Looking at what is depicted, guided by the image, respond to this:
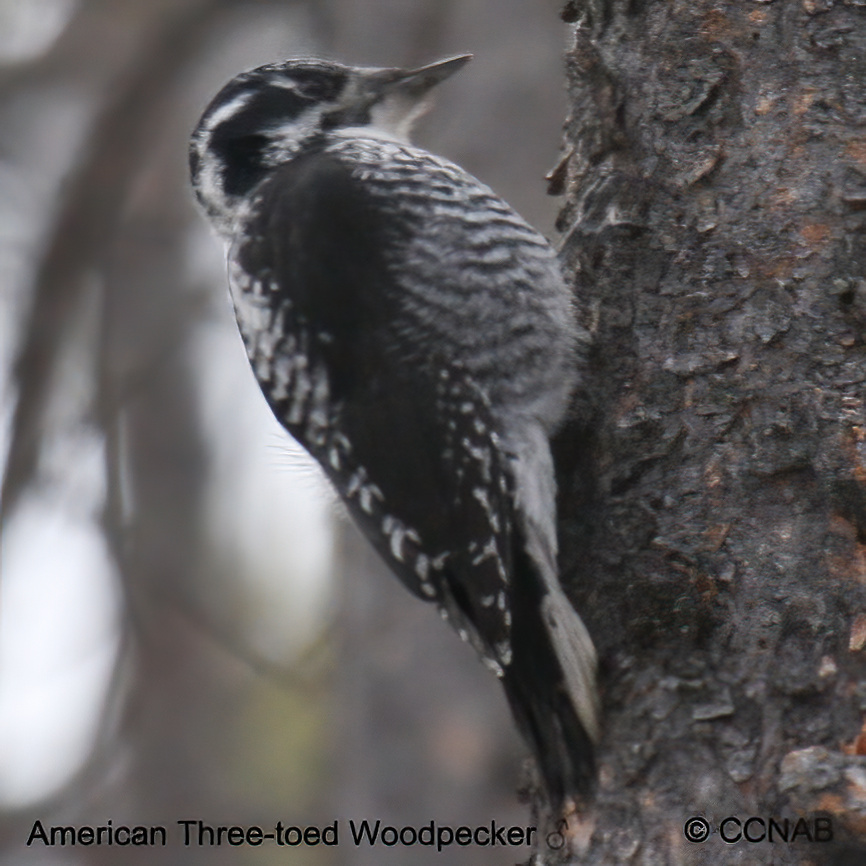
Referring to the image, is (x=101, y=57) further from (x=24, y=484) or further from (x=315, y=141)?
(x=315, y=141)

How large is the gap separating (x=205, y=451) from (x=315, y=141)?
3.54m

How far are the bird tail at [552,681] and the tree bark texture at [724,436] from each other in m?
0.05

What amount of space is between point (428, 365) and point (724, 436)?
2.24 feet

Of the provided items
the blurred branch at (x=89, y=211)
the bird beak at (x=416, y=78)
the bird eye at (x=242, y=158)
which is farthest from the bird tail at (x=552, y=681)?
the blurred branch at (x=89, y=211)

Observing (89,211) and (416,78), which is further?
(89,211)

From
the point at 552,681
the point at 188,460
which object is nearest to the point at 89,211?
the point at 188,460

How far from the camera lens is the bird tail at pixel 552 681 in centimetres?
208

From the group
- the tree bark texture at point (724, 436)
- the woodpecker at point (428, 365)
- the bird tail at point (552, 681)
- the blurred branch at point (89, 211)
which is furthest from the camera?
the blurred branch at point (89, 211)

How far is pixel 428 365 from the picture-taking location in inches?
97.2

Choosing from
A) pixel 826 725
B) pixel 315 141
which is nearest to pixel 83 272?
pixel 315 141

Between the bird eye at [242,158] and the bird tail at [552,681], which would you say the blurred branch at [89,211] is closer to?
the bird eye at [242,158]

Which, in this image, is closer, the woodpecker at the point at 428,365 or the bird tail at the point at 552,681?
A: the bird tail at the point at 552,681

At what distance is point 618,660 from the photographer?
2.11 m

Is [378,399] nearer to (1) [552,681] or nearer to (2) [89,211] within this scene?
(1) [552,681]
